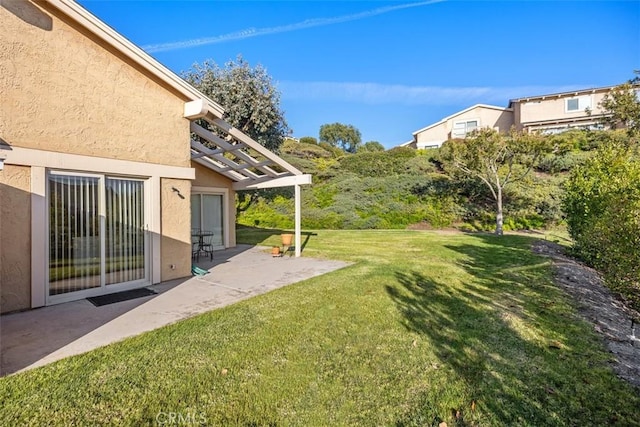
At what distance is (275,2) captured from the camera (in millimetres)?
15570

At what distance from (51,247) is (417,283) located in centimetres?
844

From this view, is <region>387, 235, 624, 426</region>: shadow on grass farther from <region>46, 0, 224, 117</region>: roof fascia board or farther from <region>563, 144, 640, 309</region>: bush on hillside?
<region>46, 0, 224, 117</region>: roof fascia board

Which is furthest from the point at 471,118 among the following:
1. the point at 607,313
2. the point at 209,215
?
the point at 607,313

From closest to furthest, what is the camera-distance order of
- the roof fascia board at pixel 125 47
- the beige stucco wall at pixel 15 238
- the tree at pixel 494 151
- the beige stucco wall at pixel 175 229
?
the beige stucco wall at pixel 15 238, the roof fascia board at pixel 125 47, the beige stucco wall at pixel 175 229, the tree at pixel 494 151

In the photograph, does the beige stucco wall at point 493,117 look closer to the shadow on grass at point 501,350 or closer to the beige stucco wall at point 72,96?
the shadow on grass at point 501,350

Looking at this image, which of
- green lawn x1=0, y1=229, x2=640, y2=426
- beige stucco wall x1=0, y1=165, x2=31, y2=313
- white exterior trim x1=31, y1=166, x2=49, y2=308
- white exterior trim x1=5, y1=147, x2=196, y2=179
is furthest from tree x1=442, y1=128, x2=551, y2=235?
beige stucco wall x1=0, y1=165, x2=31, y2=313

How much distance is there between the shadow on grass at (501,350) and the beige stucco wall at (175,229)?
5796mm

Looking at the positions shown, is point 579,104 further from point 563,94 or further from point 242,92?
point 242,92

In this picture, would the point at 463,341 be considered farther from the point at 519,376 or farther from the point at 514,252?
the point at 514,252

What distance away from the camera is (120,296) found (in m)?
7.04

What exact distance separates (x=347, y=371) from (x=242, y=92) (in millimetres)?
15077

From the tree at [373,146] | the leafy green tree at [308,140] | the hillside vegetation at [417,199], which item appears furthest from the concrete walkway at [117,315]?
the tree at [373,146]

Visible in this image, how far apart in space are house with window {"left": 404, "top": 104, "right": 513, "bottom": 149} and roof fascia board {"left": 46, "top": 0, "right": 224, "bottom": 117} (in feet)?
114

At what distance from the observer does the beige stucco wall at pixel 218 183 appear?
1380 cm
